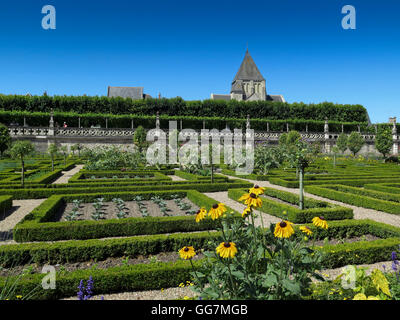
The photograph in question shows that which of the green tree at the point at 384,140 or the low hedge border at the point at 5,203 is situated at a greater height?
the green tree at the point at 384,140

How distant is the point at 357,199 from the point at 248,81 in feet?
185

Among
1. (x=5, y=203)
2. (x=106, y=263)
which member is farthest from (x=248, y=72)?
(x=106, y=263)

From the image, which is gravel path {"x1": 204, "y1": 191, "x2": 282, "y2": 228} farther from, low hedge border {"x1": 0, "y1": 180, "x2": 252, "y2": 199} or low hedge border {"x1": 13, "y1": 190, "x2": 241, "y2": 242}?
low hedge border {"x1": 13, "y1": 190, "x2": 241, "y2": 242}

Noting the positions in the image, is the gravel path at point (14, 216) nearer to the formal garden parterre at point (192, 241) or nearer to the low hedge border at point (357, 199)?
the formal garden parterre at point (192, 241)

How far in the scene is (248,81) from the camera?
62.0m

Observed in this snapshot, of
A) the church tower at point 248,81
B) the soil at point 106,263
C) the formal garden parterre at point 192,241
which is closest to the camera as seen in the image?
the formal garden parterre at point 192,241

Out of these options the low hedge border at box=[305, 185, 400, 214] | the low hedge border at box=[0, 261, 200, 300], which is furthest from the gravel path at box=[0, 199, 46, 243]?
the low hedge border at box=[305, 185, 400, 214]

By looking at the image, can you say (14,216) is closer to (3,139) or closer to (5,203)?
(5,203)

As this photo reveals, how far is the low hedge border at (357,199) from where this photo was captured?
840cm

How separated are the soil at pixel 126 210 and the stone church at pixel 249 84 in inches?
2038

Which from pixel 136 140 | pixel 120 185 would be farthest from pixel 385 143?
pixel 120 185

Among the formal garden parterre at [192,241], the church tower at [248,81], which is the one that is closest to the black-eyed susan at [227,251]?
the formal garden parterre at [192,241]

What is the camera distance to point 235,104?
37188mm
